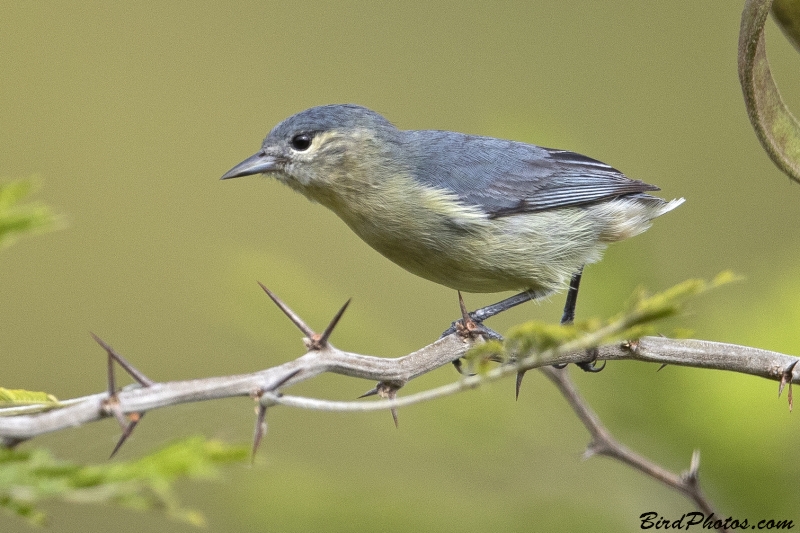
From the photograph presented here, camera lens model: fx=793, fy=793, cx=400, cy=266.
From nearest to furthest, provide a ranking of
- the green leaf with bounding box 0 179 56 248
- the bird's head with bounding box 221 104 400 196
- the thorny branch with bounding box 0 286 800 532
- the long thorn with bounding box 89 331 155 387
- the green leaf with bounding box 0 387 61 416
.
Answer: the green leaf with bounding box 0 179 56 248
the thorny branch with bounding box 0 286 800 532
the green leaf with bounding box 0 387 61 416
the long thorn with bounding box 89 331 155 387
the bird's head with bounding box 221 104 400 196

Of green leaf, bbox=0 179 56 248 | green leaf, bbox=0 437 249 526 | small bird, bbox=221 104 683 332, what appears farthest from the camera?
small bird, bbox=221 104 683 332

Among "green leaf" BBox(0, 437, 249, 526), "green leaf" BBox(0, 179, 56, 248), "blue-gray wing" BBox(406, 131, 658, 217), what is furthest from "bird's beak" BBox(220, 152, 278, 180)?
"green leaf" BBox(0, 437, 249, 526)

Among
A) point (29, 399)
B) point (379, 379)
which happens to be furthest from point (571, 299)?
point (29, 399)

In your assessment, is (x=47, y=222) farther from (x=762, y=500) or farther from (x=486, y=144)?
(x=486, y=144)

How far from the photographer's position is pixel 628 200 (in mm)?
3363

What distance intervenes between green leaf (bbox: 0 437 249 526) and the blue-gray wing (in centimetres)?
233

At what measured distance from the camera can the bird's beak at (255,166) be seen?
303 cm

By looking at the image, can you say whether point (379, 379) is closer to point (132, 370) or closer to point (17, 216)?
point (132, 370)

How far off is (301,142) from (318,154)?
0.08 m

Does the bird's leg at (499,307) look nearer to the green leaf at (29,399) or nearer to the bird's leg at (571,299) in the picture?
the bird's leg at (571,299)

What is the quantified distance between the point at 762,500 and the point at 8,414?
2051mm

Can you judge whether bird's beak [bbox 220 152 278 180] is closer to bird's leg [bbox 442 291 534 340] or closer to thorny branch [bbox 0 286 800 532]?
bird's leg [bbox 442 291 534 340]

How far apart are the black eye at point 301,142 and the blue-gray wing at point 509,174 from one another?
0.45 meters

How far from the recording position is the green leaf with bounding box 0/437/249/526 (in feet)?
2.82
